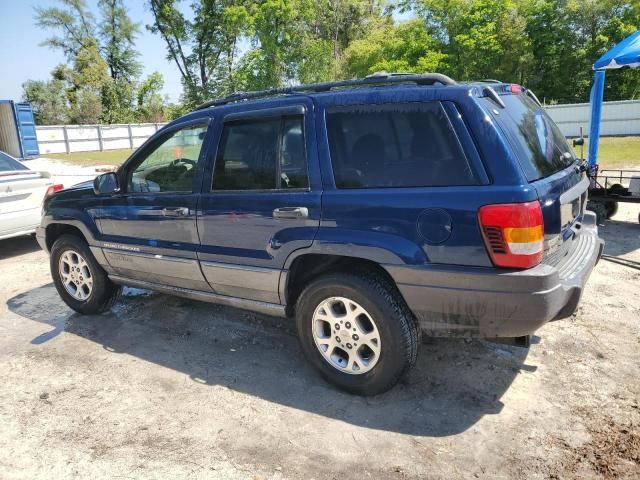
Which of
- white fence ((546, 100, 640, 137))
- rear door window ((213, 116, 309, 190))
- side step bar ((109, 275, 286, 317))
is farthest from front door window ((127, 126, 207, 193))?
white fence ((546, 100, 640, 137))

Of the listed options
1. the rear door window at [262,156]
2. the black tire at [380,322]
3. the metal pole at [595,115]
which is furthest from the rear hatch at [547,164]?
the metal pole at [595,115]

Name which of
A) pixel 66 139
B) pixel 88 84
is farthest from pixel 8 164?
pixel 88 84

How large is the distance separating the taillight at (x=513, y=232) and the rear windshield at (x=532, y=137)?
0.25 metres

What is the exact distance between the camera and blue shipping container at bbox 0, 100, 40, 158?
2209 centimetres

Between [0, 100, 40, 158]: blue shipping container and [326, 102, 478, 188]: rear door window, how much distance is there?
23.5 meters

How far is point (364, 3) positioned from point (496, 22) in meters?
14.7

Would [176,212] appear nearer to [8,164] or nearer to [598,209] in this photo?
[8,164]

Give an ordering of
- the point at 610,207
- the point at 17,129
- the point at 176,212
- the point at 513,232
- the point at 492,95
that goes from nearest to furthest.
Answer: the point at 513,232, the point at 492,95, the point at 176,212, the point at 610,207, the point at 17,129

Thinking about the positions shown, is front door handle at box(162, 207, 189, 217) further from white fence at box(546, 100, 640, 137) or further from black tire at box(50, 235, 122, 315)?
white fence at box(546, 100, 640, 137)

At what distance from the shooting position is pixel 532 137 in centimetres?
309

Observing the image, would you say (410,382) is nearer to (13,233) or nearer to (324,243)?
(324,243)

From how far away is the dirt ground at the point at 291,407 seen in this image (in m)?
2.73

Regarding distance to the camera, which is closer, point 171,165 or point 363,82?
point 363,82

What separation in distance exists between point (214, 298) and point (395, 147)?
191 centimetres
